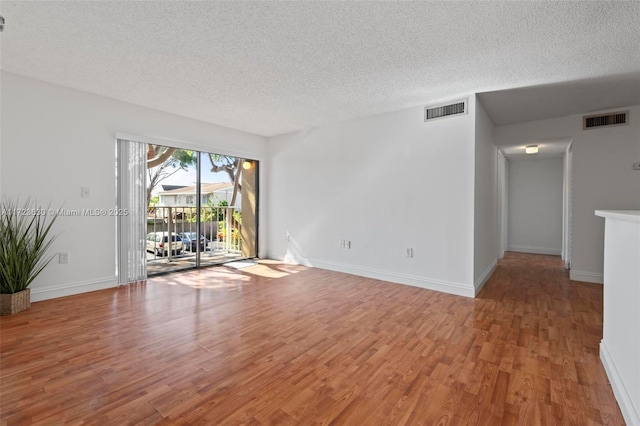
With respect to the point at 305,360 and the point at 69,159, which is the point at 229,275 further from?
the point at 305,360

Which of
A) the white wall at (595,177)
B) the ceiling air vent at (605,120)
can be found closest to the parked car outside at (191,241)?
the white wall at (595,177)

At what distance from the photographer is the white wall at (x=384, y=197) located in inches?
153

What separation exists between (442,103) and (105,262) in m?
5.12

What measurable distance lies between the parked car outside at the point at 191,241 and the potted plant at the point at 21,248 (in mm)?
2257

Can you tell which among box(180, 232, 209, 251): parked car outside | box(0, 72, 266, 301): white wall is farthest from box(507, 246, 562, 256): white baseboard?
box(0, 72, 266, 301): white wall

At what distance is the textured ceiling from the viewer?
84.2 inches

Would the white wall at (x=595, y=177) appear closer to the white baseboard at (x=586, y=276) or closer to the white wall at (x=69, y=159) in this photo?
the white baseboard at (x=586, y=276)

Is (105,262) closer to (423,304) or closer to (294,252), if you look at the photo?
(294,252)

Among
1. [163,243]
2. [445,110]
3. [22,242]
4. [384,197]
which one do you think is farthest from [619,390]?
[163,243]

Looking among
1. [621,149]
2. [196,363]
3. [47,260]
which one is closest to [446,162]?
[621,149]

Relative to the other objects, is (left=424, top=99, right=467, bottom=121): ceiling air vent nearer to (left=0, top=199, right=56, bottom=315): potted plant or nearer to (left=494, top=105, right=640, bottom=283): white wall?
(left=494, top=105, right=640, bottom=283): white wall

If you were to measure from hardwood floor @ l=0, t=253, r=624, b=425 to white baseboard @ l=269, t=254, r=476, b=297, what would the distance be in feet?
0.54

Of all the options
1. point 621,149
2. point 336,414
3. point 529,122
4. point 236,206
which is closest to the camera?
point 336,414

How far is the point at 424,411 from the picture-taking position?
→ 165 cm
